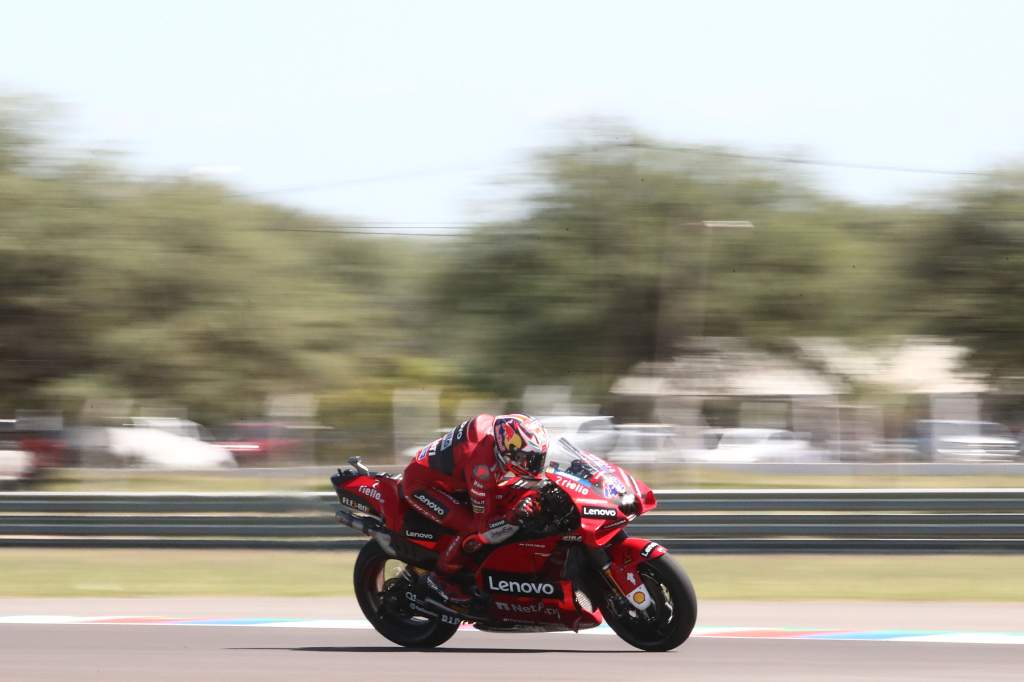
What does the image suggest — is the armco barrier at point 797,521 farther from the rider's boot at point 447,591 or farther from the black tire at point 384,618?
the rider's boot at point 447,591

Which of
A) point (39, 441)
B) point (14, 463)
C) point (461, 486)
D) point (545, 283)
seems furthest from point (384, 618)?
point (545, 283)

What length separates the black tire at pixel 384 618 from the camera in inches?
342

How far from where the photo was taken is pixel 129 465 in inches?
1058

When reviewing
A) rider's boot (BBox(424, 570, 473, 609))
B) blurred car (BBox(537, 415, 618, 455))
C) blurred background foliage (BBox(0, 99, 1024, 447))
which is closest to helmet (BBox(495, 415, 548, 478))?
rider's boot (BBox(424, 570, 473, 609))

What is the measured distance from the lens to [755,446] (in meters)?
30.8

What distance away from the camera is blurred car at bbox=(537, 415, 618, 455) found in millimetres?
25422

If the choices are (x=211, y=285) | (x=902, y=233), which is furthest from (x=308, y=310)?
(x=902, y=233)

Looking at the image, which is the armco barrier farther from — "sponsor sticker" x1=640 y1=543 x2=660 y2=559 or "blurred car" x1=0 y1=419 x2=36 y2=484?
"blurred car" x1=0 y1=419 x2=36 y2=484

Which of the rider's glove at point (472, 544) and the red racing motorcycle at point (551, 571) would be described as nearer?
the red racing motorcycle at point (551, 571)

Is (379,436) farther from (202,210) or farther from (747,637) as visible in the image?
(747,637)

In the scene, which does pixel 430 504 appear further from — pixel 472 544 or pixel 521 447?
pixel 521 447

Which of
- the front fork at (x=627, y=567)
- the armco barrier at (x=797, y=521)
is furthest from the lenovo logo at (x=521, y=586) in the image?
the armco barrier at (x=797, y=521)

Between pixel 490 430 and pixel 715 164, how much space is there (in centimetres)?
2363

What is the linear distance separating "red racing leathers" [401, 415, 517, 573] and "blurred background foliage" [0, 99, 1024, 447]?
19.1 metres
